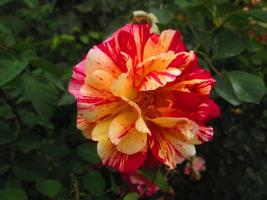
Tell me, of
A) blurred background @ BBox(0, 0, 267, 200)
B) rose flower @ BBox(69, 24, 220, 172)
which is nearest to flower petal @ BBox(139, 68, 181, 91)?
rose flower @ BBox(69, 24, 220, 172)

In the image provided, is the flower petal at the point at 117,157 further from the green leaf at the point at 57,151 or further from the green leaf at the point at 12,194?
the green leaf at the point at 57,151

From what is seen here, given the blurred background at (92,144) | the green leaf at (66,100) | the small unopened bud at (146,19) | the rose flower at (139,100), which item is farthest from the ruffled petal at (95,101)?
the small unopened bud at (146,19)

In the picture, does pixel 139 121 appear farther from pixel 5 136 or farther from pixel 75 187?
pixel 5 136

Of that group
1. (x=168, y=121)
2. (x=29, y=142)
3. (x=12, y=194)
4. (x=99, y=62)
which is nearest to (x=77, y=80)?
(x=99, y=62)

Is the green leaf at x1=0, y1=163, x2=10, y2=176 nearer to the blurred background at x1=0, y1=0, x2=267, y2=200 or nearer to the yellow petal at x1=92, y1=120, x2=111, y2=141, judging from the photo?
the blurred background at x1=0, y1=0, x2=267, y2=200

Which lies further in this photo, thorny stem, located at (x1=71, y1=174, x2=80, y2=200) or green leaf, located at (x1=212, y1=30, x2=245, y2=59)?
green leaf, located at (x1=212, y1=30, x2=245, y2=59)

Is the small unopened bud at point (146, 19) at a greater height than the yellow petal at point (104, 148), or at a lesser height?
lesser

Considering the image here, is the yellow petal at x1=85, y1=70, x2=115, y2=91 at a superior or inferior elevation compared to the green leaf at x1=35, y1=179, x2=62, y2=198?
superior

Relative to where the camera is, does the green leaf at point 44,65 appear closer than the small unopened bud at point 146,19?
Yes
